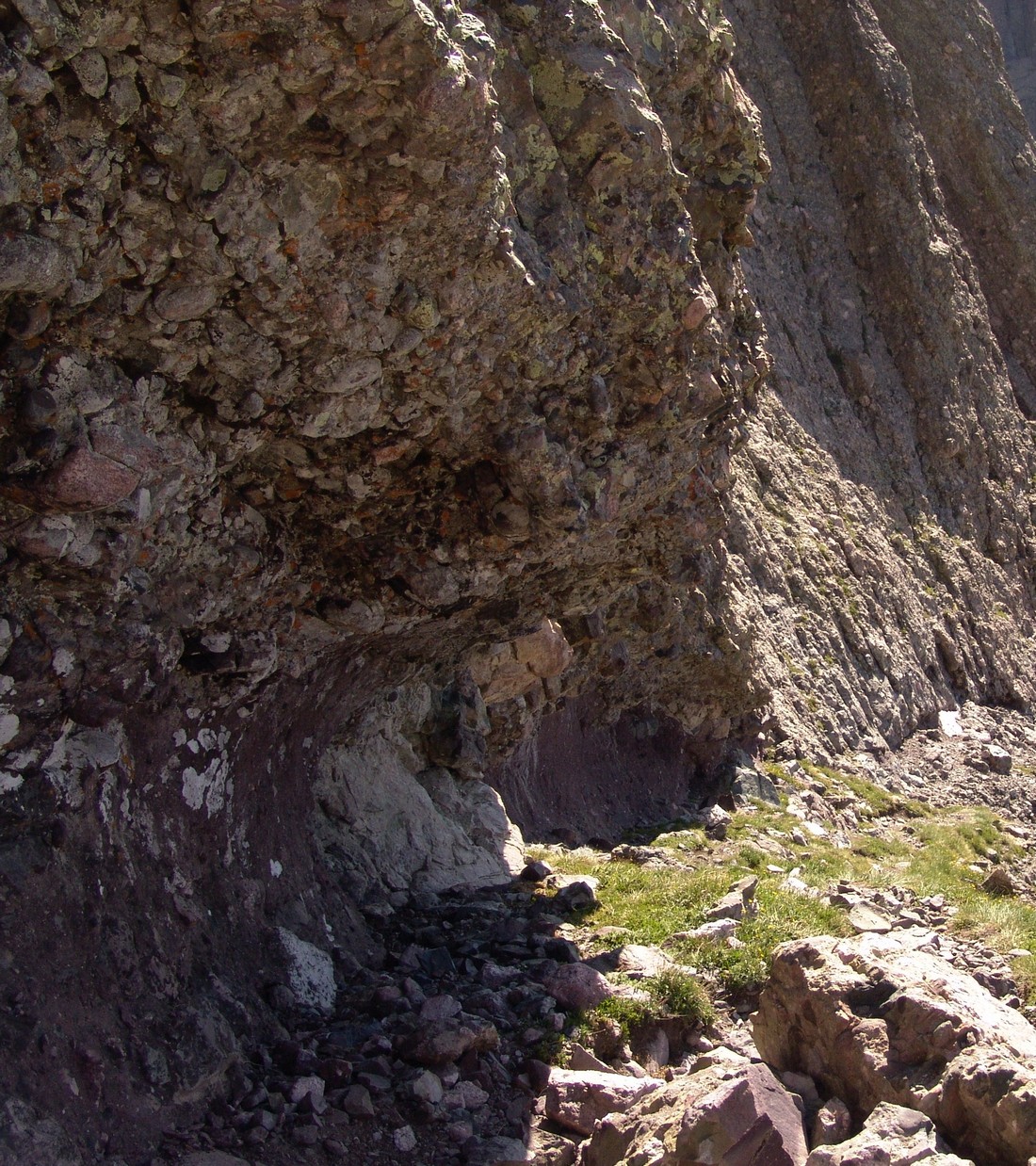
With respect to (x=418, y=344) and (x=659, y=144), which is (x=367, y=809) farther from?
(x=659, y=144)

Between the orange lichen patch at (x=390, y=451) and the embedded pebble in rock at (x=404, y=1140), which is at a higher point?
the orange lichen patch at (x=390, y=451)

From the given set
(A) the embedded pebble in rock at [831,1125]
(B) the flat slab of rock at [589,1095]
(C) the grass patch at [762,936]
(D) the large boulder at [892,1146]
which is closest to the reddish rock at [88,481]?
(B) the flat slab of rock at [589,1095]

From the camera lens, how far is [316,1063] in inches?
189

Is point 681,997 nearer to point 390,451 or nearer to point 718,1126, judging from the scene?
point 718,1126

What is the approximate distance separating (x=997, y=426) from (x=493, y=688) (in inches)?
657

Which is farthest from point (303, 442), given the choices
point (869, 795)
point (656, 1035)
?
Answer: point (869, 795)

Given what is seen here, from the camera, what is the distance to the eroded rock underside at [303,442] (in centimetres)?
378

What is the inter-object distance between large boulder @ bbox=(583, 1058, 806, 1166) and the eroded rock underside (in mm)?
1717

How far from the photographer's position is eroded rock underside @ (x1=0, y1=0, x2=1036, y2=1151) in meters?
3.78

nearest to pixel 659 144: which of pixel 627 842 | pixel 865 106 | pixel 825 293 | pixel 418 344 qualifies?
pixel 418 344

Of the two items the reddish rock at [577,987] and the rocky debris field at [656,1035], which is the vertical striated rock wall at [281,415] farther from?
the reddish rock at [577,987]

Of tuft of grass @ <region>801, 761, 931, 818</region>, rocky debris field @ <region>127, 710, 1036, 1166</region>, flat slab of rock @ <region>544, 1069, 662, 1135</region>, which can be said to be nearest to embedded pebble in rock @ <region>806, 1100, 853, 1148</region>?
rocky debris field @ <region>127, 710, 1036, 1166</region>

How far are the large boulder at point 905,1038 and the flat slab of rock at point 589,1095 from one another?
0.63 metres

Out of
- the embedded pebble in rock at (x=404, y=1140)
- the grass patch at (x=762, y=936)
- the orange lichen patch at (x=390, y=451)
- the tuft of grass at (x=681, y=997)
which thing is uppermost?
the orange lichen patch at (x=390, y=451)
